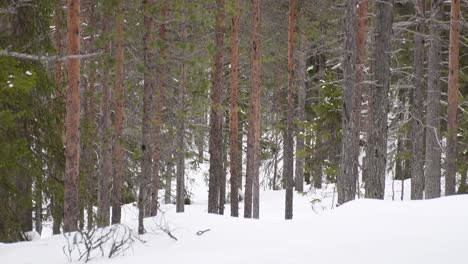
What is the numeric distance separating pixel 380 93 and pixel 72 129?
258 inches

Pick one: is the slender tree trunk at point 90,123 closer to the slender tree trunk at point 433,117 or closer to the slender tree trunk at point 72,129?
the slender tree trunk at point 72,129

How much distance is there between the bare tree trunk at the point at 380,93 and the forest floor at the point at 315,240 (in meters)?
3.25

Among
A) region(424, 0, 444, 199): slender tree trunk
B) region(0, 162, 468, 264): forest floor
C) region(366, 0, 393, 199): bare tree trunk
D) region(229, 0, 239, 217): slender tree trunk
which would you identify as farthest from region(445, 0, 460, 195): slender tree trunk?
region(0, 162, 468, 264): forest floor

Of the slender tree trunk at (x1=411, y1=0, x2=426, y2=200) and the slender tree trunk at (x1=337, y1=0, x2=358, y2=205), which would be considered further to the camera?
the slender tree trunk at (x1=411, y1=0, x2=426, y2=200)

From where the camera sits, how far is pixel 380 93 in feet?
34.0

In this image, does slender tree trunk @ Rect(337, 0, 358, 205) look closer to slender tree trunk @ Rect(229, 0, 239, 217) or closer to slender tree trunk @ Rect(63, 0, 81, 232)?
slender tree trunk @ Rect(229, 0, 239, 217)

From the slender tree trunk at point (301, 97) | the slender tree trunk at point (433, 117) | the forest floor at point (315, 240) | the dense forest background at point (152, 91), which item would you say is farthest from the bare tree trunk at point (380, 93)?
the slender tree trunk at point (301, 97)

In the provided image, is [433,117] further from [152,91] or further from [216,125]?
[152,91]

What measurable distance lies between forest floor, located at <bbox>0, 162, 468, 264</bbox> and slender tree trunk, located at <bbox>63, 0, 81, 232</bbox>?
1.78ft

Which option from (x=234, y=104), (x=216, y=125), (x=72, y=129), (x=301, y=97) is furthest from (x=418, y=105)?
(x=72, y=129)

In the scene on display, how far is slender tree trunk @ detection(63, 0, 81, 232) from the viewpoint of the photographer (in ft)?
29.0

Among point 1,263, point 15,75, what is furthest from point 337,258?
point 15,75

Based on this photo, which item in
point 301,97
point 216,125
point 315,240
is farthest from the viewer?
point 301,97

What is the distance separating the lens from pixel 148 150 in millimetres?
9094
